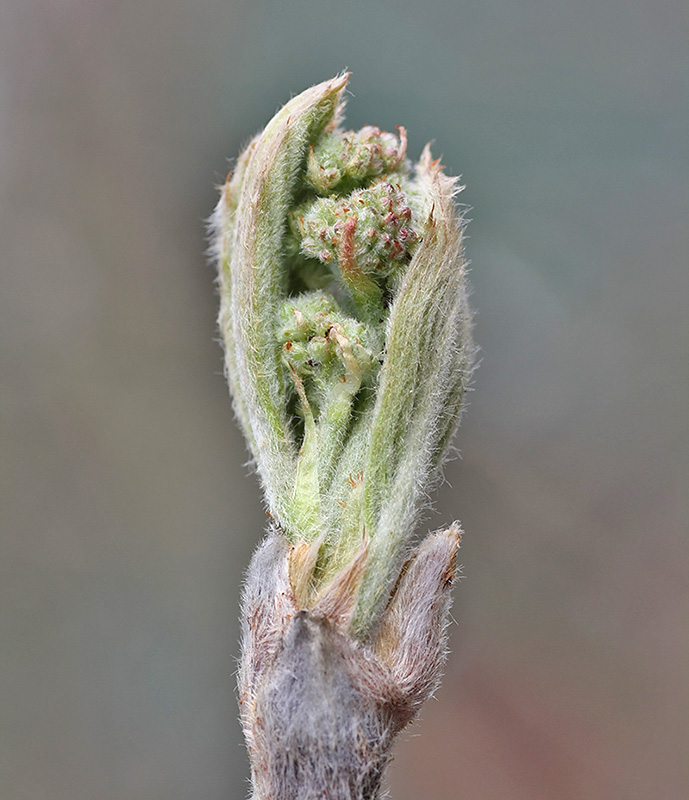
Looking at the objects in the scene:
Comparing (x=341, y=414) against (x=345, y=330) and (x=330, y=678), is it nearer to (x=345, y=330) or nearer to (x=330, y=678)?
(x=345, y=330)

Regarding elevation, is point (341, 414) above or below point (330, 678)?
above

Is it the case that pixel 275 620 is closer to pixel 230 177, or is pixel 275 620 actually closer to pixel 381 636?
pixel 381 636

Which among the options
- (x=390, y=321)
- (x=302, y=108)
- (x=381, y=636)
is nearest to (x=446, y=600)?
(x=381, y=636)

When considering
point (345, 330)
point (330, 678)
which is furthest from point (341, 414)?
point (330, 678)

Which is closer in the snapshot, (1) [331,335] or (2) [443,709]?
(1) [331,335]


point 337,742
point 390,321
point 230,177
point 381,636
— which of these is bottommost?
point 337,742

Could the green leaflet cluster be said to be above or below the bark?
above

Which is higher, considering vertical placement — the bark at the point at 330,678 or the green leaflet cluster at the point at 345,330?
the green leaflet cluster at the point at 345,330

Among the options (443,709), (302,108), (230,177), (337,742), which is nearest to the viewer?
(337,742)
